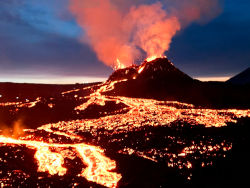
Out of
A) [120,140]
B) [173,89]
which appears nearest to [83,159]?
[120,140]

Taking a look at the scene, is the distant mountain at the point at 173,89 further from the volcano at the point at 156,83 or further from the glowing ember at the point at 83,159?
the glowing ember at the point at 83,159

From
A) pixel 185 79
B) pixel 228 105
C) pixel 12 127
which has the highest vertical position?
pixel 185 79

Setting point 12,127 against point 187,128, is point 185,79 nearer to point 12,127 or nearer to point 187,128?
point 187,128

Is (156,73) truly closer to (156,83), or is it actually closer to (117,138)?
(156,83)

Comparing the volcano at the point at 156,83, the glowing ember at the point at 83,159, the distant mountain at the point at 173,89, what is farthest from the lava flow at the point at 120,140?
the volcano at the point at 156,83

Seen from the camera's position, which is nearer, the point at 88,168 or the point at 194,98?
the point at 88,168

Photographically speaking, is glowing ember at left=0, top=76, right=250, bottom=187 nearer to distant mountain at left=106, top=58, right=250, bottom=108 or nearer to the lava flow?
the lava flow

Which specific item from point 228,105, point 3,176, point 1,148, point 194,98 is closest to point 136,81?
point 194,98

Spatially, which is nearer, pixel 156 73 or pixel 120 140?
pixel 120 140

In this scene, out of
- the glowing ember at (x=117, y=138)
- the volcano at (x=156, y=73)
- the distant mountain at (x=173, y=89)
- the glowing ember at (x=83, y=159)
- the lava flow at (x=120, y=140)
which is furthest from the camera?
the volcano at (x=156, y=73)

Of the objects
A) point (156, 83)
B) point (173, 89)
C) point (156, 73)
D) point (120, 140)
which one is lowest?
point (120, 140)

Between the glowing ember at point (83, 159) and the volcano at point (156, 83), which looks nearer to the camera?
the glowing ember at point (83, 159)
